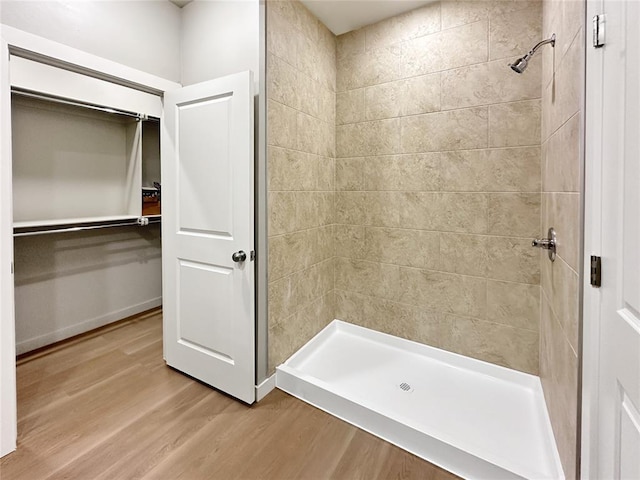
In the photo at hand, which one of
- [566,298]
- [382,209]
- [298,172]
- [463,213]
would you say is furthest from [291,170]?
[566,298]

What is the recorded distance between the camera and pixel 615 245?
0.88 m

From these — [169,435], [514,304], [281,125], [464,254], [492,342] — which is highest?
[281,125]

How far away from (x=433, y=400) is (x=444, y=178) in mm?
1520

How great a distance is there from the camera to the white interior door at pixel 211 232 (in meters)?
1.86

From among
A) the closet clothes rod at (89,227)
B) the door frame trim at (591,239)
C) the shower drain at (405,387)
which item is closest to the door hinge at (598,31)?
the door frame trim at (591,239)

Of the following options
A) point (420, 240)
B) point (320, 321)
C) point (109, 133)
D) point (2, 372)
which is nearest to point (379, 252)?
point (420, 240)

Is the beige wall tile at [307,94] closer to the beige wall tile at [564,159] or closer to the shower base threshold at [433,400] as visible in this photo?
the beige wall tile at [564,159]

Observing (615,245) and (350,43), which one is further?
(350,43)

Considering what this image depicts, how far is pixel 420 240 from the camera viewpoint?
2.43 m

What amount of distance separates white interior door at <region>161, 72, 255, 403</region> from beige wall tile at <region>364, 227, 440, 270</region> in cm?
116

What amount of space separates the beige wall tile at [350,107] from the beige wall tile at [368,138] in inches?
2.0

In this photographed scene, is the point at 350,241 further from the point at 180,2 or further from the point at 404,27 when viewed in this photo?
the point at 180,2

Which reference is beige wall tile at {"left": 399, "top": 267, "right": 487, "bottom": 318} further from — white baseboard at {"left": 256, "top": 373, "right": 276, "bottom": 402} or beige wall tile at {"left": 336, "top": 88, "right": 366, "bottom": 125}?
beige wall tile at {"left": 336, "top": 88, "right": 366, "bottom": 125}

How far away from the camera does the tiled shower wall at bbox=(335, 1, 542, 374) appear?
2.03 metres
